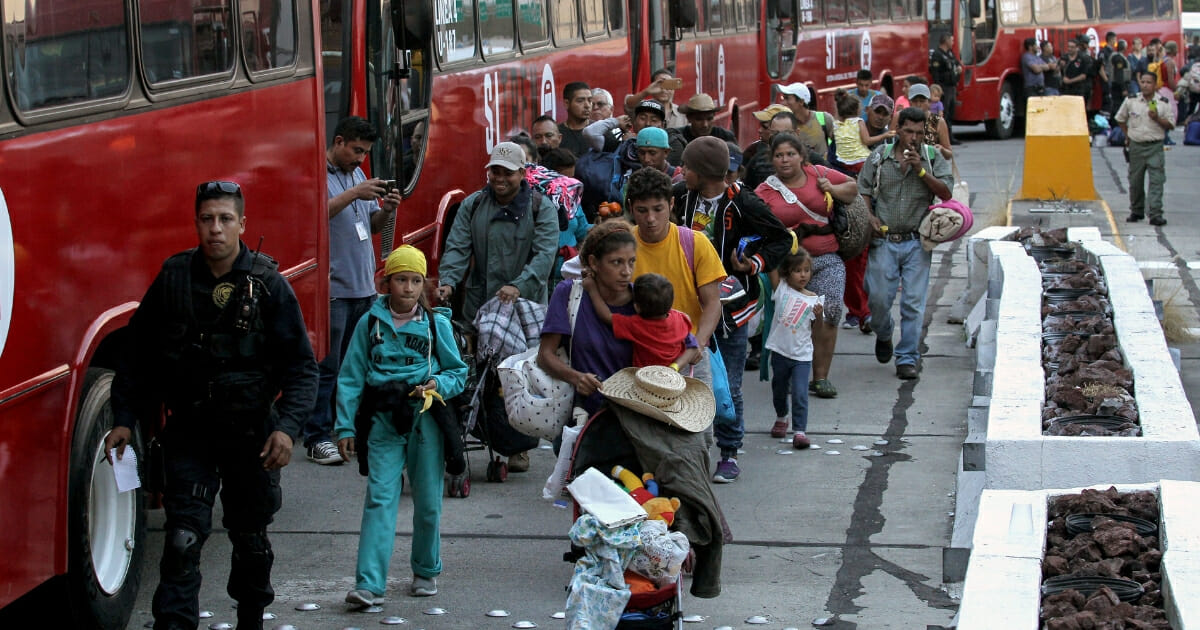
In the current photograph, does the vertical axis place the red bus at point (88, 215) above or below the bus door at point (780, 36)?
below

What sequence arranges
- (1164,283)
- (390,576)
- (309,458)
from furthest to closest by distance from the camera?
(1164,283) < (309,458) < (390,576)

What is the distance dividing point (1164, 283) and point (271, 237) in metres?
8.41

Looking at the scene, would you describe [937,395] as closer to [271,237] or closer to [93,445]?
[271,237]

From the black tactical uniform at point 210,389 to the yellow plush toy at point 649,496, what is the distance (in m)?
1.11

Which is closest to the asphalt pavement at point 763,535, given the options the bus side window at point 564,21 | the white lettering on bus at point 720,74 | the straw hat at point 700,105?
the straw hat at point 700,105

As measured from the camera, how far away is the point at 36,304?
17.0ft

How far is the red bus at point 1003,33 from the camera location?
31.9 meters

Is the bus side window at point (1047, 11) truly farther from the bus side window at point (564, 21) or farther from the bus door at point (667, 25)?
the bus side window at point (564, 21)

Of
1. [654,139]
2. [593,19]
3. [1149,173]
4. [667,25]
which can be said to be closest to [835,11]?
[1149,173]

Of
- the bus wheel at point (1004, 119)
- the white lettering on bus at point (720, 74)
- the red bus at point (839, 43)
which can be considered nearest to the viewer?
the white lettering on bus at point (720, 74)

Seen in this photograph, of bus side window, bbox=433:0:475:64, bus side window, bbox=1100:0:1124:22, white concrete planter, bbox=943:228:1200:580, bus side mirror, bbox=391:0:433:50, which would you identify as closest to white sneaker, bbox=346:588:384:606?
white concrete planter, bbox=943:228:1200:580

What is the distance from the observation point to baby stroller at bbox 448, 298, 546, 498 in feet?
26.5

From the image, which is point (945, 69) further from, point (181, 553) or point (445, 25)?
point (181, 553)

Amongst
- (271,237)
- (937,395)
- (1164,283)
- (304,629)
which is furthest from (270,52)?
(1164,283)
